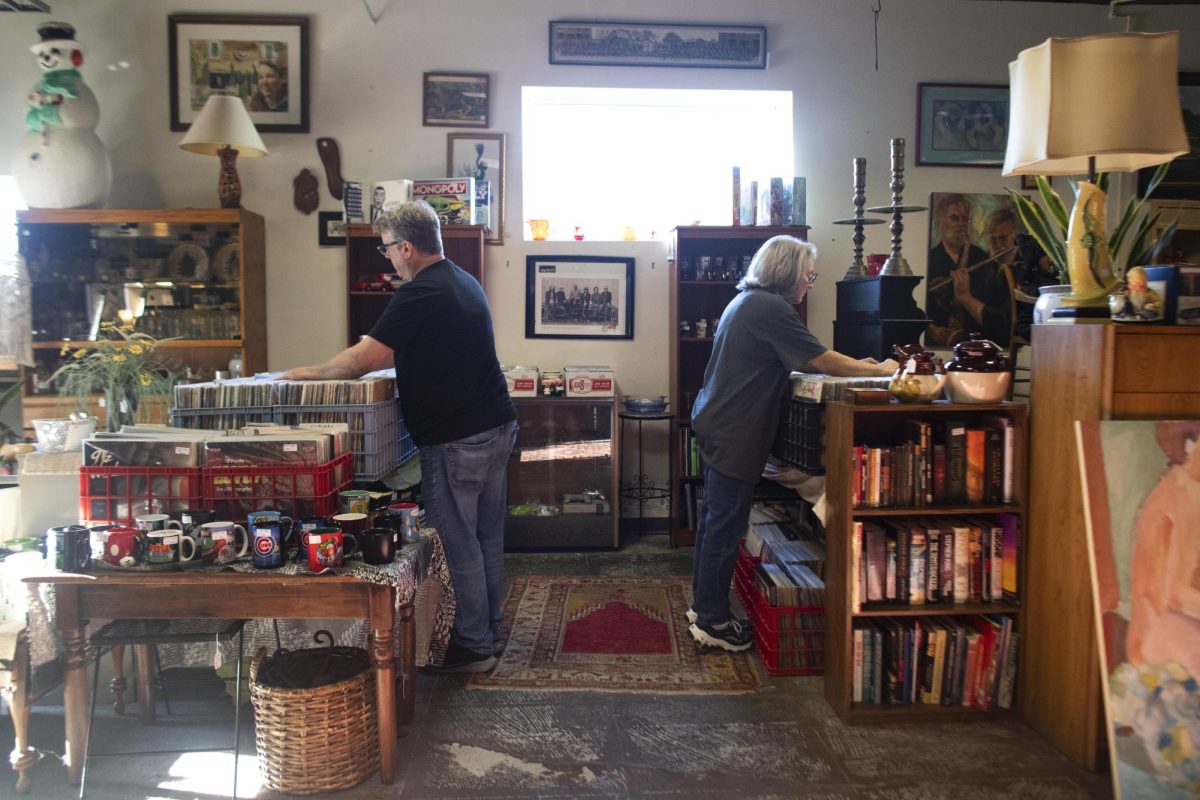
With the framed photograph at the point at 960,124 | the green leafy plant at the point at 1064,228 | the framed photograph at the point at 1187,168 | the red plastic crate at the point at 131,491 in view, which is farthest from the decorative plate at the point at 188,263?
the framed photograph at the point at 1187,168

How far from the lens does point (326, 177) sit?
→ 16.1 feet

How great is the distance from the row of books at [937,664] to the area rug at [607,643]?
0.46 m

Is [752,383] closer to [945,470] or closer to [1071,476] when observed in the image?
[945,470]

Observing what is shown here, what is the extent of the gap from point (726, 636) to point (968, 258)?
128 inches

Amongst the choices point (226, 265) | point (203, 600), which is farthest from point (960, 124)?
point (203, 600)

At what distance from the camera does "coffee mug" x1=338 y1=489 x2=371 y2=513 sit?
2309 mm

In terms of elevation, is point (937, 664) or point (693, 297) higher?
point (693, 297)

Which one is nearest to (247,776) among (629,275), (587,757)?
(587,757)

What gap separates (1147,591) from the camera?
2082 mm

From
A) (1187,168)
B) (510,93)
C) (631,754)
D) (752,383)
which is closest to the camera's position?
(631,754)

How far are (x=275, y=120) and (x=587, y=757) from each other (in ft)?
13.8

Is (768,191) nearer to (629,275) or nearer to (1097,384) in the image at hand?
(629,275)

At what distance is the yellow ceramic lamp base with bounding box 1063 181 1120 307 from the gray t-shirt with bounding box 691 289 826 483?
842mm

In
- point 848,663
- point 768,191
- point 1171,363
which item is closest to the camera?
point 1171,363
